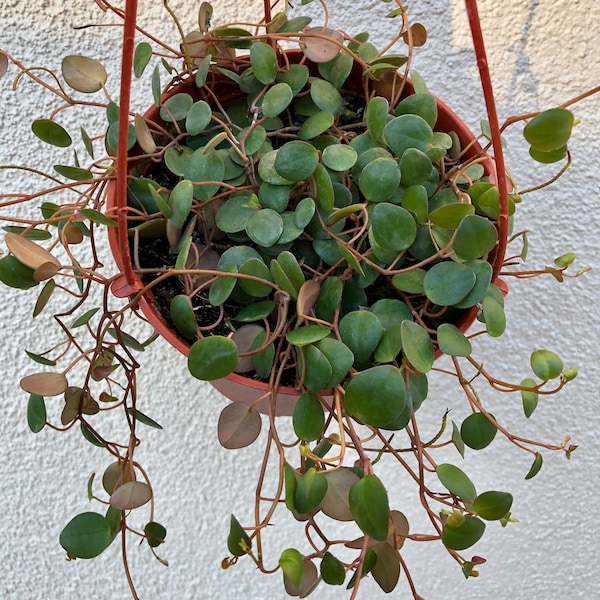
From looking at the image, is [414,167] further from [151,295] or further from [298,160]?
[151,295]

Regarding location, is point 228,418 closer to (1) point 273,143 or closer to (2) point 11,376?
(1) point 273,143

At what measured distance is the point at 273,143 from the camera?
0.60 metres

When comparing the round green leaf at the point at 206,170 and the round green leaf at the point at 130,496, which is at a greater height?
the round green leaf at the point at 206,170

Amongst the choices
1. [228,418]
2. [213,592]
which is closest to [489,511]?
[228,418]

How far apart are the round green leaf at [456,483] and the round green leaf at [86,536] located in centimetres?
27

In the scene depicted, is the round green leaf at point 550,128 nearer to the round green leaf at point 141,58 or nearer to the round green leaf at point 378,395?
A: the round green leaf at point 378,395

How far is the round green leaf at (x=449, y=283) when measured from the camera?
0.46 meters

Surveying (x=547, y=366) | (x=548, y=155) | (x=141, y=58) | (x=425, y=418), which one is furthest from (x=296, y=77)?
(x=425, y=418)

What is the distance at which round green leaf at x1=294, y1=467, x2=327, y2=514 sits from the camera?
0.42 metres

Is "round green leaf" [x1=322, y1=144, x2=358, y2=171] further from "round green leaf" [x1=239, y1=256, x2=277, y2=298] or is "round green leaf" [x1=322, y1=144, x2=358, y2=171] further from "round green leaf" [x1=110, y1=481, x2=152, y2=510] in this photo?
"round green leaf" [x1=110, y1=481, x2=152, y2=510]

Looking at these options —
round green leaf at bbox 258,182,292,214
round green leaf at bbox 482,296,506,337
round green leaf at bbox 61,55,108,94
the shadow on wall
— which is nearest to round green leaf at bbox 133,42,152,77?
round green leaf at bbox 61,55,108,94

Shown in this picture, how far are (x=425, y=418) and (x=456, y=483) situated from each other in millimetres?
411

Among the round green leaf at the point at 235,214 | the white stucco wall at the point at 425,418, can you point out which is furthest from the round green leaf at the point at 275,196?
the white stucco wall at the point at 425,418

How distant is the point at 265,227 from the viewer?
507mm
